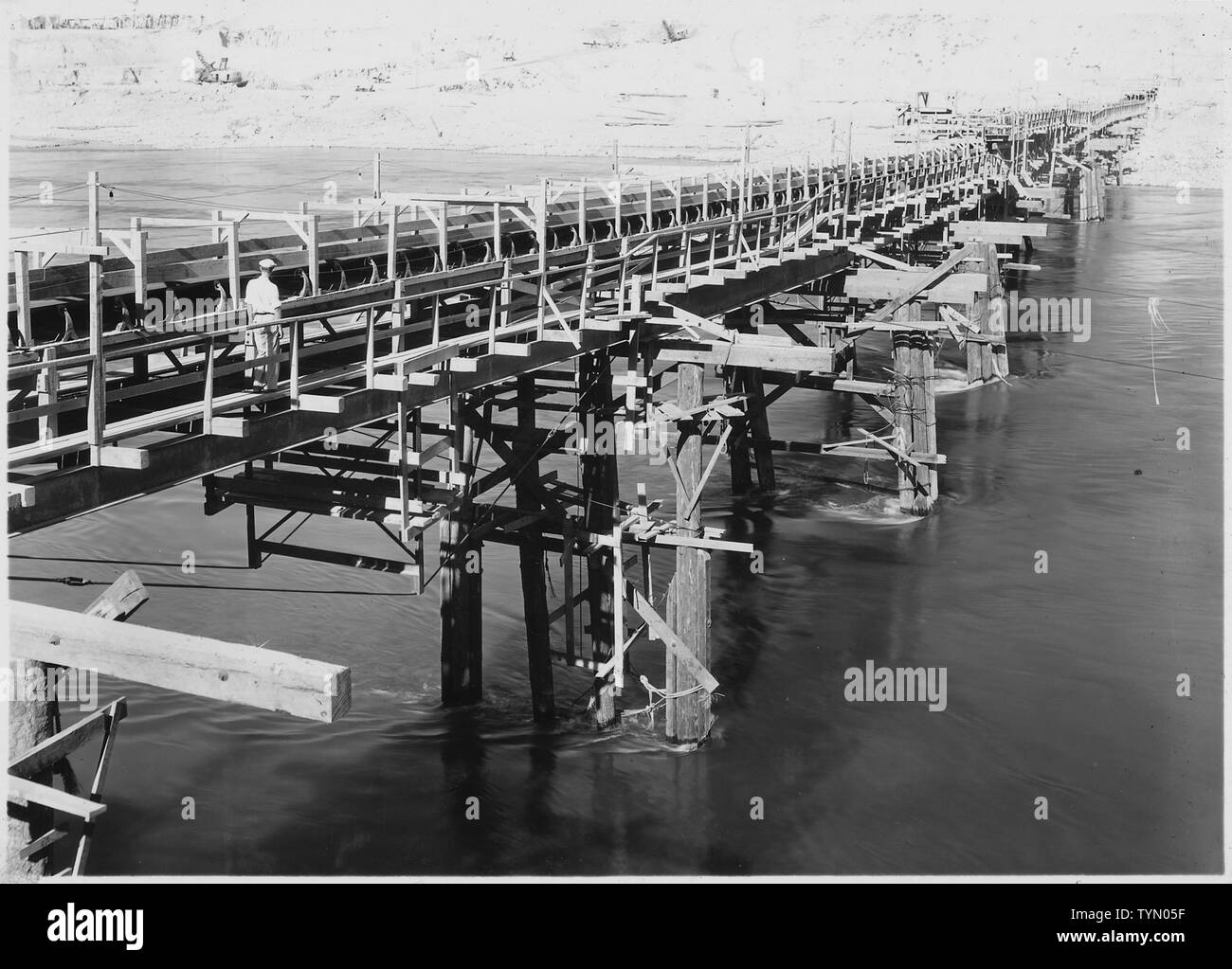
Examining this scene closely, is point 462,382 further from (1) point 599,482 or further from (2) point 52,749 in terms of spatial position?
(2) point 52,749

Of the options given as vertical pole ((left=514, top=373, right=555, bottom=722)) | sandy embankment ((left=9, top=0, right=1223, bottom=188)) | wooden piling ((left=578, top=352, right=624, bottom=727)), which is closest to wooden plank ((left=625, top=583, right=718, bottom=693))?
wooden piling ((left=578, top=352, right=624, bottom=727))

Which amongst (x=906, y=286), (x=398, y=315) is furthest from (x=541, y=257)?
(x=906, y=286)

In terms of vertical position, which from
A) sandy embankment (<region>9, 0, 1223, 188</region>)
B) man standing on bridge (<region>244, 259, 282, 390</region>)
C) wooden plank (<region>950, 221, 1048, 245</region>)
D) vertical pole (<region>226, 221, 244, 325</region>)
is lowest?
man standing on bridge (<region>244, 259, 282, 390</region>)

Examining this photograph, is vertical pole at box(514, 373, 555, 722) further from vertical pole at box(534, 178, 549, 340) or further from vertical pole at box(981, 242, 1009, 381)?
vertical pole at box(981, 242, 1009, 381)

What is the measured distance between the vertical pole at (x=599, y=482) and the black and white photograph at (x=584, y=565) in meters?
0.04

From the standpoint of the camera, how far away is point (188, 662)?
20.0 feet

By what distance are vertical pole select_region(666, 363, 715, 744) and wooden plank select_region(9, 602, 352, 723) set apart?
327 inches

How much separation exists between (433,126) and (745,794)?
Answer: 72.5 metres

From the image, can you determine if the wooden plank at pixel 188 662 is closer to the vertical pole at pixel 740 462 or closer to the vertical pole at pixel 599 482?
the vertical pole at pixel 599 482

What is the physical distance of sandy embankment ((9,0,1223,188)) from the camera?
79.2m

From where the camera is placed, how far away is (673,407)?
14023 millimetres

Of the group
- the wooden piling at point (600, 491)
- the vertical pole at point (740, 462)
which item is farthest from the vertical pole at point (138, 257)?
the vertical pole at point (740, 462)

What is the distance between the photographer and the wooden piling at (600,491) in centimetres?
1481

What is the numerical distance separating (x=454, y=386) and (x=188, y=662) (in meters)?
5.44
